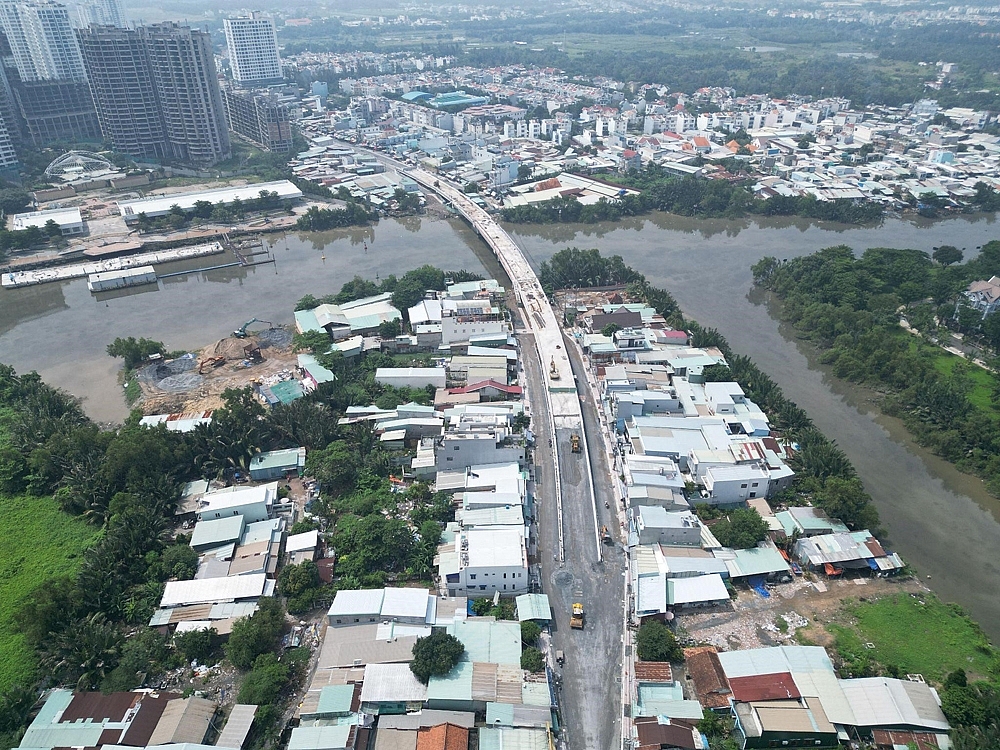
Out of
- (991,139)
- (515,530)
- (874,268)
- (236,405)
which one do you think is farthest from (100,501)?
(991,139)

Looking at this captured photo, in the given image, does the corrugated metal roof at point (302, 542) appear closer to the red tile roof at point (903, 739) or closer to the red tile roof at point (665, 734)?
the red tile roof at point (665, 734)

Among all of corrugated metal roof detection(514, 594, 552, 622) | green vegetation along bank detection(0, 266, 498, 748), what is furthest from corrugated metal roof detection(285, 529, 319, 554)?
corrugated metal roof detection(514, 594, 552, 622)

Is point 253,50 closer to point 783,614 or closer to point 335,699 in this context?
point 335,699

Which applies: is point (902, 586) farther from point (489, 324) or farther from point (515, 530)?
point (489, 324)

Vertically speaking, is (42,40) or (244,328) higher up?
(42,40)

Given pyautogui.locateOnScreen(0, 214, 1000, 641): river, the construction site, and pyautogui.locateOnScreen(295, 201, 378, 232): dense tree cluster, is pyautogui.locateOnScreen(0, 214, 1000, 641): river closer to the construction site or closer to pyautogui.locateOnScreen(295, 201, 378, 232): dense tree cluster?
pyautogui.locateOnScreen(295, 201, 378, 232): dense tree cluster

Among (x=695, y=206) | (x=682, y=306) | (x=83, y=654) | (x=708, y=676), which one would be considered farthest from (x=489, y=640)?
(x=695, y=206)
